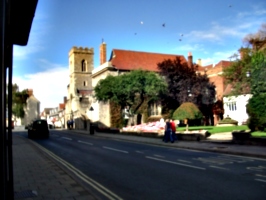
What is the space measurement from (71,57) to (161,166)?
2742 inches

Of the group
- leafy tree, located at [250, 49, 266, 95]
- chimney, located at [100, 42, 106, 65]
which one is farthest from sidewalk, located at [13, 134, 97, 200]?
chimney, located at [100, 42, 106, 65]

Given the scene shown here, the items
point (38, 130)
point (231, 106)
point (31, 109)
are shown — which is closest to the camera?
point (38, 130)

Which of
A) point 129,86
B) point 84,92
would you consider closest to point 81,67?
point 84,92

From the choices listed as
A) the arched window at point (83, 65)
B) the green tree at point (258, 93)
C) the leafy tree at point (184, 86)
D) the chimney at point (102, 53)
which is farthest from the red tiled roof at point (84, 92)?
the green tree at point (258, 93)

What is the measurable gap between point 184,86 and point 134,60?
53.2ft

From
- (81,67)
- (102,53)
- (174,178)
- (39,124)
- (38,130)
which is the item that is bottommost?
(174,178)

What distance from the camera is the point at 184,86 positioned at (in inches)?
1900

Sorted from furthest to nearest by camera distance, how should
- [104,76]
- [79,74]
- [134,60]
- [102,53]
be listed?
[79,74] < [102,53] < [134,60] < [104,76]

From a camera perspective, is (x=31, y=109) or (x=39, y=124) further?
(x=31, y=109)

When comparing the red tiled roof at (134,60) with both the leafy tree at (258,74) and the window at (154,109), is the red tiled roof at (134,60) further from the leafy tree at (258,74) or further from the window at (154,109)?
the leafy tree at (258,74)

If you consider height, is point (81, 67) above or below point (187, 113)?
above

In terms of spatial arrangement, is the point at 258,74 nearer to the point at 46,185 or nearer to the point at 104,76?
the point at 46,185

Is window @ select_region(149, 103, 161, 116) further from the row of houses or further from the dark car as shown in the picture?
the dark car

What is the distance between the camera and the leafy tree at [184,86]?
48250 millimetres
